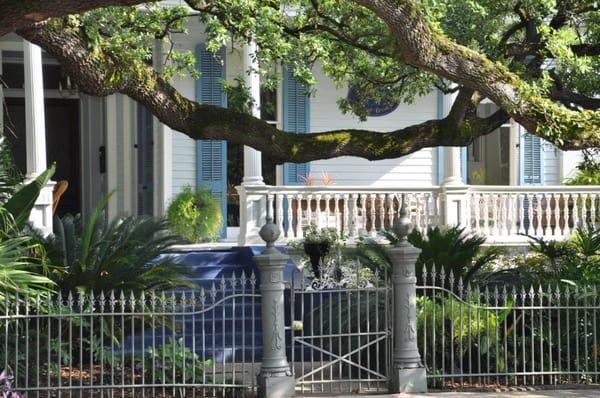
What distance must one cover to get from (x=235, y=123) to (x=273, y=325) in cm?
195

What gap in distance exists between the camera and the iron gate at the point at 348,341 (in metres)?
10.1

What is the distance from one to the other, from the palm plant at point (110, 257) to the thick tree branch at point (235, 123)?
1288 millimetres

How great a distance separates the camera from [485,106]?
66.6ft

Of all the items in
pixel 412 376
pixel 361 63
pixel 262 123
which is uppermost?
pixel 361 63

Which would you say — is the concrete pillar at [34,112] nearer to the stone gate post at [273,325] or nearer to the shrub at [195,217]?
the shrub at [195,217]

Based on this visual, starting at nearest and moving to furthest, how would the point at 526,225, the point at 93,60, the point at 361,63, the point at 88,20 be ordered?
the point at 93,60 < the point at 88,20 < the point at 361,63 < the point at 526,225

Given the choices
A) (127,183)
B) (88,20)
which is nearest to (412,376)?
(88,20)

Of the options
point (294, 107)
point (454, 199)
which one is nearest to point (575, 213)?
point (454, 199)

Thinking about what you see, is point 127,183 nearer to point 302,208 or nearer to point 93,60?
point 302,208

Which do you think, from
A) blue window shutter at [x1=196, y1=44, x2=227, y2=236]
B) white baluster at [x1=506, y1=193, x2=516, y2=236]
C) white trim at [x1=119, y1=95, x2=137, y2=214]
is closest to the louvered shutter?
white baluster at [x1=506, y1=193, x2=516, y2=236]

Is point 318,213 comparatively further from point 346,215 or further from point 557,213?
point 557,213

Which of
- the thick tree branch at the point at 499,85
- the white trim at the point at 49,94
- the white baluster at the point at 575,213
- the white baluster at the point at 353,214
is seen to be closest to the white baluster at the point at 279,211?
the white baluster at the point at 353,214

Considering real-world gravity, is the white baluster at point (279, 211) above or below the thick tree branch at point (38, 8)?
below

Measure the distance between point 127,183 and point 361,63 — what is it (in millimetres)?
7196
